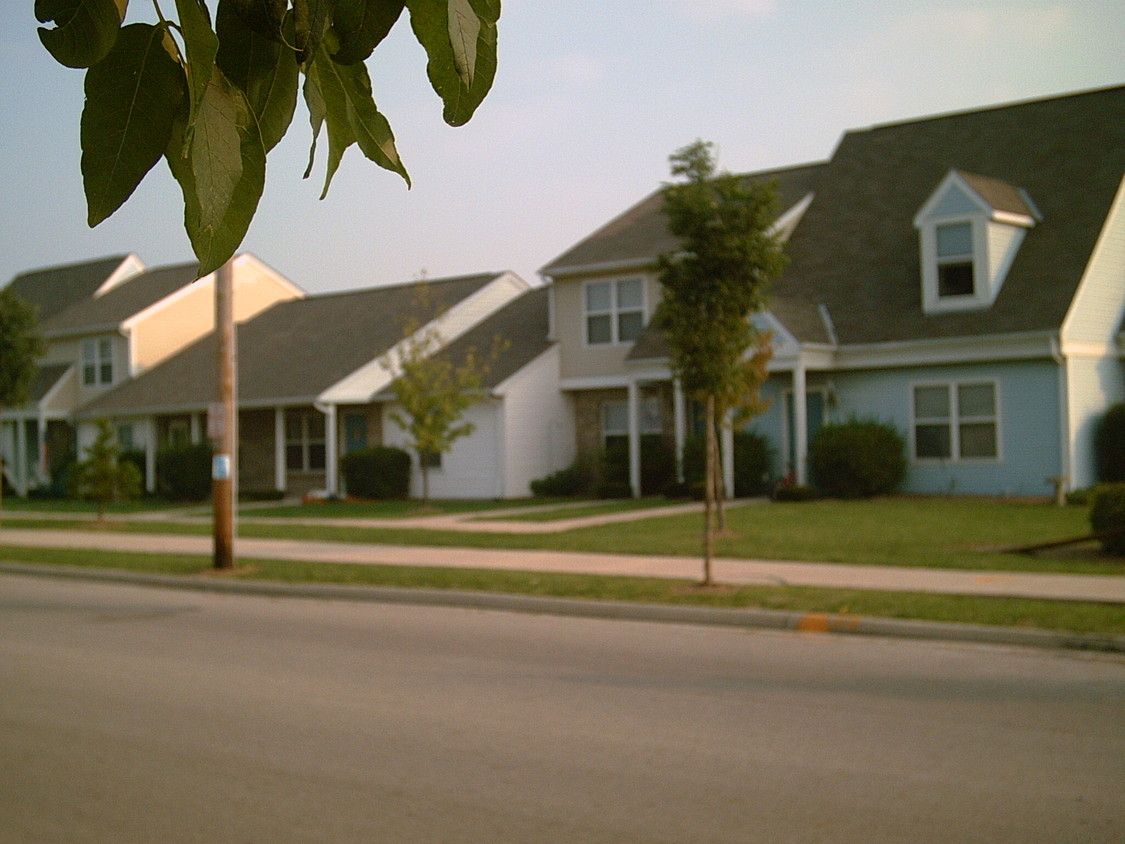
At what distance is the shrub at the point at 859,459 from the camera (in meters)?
24.6

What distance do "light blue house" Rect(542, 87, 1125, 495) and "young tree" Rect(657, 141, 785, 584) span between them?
11032 millimetres

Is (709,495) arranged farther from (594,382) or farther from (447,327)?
(447,327)

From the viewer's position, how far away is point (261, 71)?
1723 mm

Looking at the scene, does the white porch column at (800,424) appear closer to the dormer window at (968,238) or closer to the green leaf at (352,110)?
the dormer window at (968,238)

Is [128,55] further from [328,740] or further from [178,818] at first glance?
[328,740]

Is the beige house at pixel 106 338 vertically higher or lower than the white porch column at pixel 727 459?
higher

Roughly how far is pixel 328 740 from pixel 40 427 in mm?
35865

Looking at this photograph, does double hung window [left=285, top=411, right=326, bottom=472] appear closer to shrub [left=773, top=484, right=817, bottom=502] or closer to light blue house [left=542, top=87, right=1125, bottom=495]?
light blue house [left=542, top=87, right=1125, bottom=495]

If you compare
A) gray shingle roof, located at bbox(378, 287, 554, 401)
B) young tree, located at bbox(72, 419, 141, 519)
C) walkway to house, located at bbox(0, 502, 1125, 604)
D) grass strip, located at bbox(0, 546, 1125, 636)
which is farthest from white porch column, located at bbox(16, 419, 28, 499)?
grass strip, located at bbox(0, 546, 1125, 636)

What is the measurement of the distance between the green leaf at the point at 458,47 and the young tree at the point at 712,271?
12129 millimetres

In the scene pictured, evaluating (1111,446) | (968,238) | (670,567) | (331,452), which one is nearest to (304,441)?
(331,452)

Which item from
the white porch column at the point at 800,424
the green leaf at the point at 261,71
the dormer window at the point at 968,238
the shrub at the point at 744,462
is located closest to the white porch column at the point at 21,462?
the shrub at the point at 744,462

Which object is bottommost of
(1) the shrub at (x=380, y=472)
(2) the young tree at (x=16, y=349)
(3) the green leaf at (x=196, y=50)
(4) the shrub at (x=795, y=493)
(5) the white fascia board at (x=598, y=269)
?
(4) the shrub at (x=795, y=493)

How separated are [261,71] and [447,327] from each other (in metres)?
33.4
